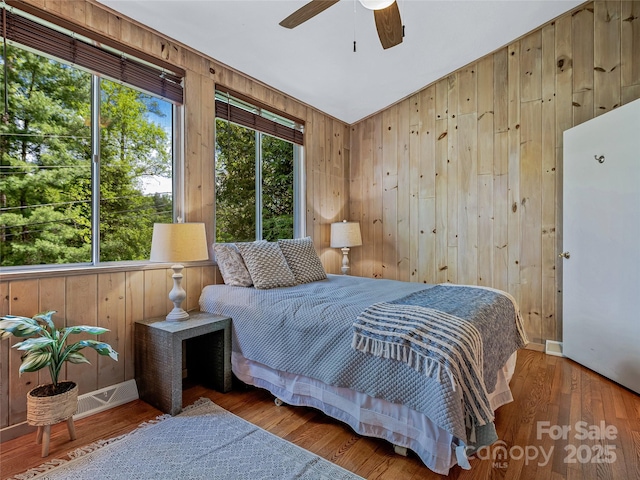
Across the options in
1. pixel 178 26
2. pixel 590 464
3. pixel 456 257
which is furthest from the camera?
pixel 456 257

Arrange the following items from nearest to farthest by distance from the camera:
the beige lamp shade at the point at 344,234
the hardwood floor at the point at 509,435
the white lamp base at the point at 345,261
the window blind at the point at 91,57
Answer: the hardwood floor at the point at 509,435 → the window blind at the point at 91,57 → the beige lamp shade at the point at 344,234 → the white lamp base at the point at 345,261

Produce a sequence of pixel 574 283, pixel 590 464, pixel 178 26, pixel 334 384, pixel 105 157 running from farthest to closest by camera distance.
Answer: pixel 574 283 < pixel 178 26 < pixel 105 157 < pixel 334 384 < pixel 590 464

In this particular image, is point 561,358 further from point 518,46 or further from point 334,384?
point 518,46

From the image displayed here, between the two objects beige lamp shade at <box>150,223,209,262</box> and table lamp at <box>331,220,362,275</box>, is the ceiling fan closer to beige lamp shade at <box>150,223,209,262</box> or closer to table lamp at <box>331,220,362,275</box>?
beige lamp shade at <box>150,223,209,262</box>

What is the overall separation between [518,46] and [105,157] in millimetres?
3846

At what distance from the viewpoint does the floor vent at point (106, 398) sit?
204 cm

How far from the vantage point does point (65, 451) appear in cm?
170

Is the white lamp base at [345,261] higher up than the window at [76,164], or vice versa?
the window at [76,164]

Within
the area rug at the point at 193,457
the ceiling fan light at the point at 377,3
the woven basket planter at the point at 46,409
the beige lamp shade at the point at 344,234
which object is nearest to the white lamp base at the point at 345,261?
the beige lamp shade at the point at 344,234

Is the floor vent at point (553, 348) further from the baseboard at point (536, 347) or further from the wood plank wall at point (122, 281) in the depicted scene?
the wood plank wall at point (122, 281)

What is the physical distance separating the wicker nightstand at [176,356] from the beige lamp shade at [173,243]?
44cm

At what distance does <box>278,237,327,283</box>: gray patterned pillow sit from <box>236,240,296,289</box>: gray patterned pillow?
12cm

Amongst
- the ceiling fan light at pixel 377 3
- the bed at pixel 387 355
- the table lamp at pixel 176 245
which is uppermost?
the ceiling fan light at pixel 377 3

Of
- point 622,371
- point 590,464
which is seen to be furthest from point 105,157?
point 622,371
